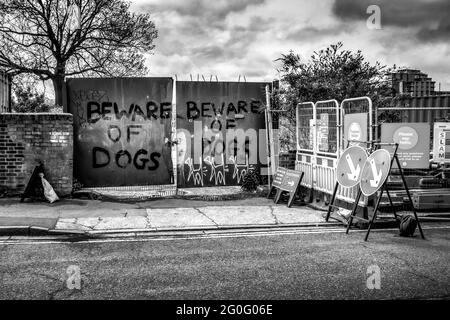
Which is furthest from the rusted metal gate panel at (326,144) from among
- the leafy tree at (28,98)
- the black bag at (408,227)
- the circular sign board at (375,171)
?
the leafy tree at (28,98)

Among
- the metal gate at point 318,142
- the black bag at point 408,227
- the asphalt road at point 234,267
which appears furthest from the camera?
the metal gate at point 318,142

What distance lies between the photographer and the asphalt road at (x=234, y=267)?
16.7 feet

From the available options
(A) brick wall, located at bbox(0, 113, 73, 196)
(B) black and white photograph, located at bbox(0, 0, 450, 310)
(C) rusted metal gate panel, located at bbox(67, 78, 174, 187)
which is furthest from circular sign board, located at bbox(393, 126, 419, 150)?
(A) brick wall, located at bbox(0, 113, 73, 196)

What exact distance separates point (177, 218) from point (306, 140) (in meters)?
3.95

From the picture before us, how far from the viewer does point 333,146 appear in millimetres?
9992

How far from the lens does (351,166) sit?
855 centimetres

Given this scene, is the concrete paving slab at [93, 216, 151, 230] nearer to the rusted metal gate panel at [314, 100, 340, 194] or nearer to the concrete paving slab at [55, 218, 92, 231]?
the concrete paving slab at [55, 218, 92, 231]

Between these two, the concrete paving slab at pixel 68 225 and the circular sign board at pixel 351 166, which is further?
the circular sign board at pixel 351 166

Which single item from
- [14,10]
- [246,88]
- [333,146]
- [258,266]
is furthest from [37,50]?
[258,266]

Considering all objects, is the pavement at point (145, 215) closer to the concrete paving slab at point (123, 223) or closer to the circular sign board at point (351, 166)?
the concrete paving slab at point (123, 223)

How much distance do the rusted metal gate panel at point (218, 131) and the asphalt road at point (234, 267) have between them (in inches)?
179

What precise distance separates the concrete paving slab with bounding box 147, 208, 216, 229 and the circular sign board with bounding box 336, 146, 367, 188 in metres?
2.49

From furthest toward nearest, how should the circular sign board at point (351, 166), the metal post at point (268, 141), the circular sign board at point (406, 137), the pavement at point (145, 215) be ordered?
the metal post at point (268, 141) < the circular sign board at point (406, 137) < the circular sign board at point (351, 166) < the pavement at point (145, 215)

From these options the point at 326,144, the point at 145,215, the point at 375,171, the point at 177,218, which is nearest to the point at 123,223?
the point at 145,215
